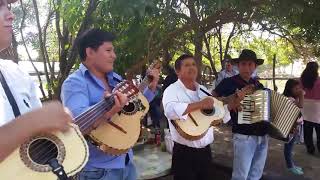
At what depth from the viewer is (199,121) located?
12.5 ft

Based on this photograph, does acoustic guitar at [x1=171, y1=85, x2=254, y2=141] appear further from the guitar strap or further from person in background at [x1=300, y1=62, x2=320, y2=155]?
person in background at [x1=300, y1=62, x2=320, y2=155]

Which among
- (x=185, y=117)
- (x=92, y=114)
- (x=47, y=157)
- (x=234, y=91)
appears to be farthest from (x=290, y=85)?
(x=47, y=157)

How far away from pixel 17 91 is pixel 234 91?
10.6 feet

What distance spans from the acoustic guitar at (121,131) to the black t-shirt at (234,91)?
169 centimetres

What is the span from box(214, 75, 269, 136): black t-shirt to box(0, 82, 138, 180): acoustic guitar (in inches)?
120

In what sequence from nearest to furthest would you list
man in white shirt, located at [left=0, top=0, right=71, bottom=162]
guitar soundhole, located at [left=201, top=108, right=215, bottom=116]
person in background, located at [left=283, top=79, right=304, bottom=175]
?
man in white shirt, located at [left=0, top=0, right=71, bottom=162]
guitar soundhole, located at [left=201, top=108, right=215, bottom=116]
person in background, located at [left=283, top=79, right=304, bottom=175]

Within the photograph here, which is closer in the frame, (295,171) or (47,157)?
(47,157)

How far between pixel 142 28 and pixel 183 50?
437 centimetres

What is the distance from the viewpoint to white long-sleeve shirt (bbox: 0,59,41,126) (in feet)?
4.10

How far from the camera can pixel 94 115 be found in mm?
2246

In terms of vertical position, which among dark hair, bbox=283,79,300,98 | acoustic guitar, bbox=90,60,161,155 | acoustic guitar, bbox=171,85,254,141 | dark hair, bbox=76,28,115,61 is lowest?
dark hair, bbox=283,79,300,98

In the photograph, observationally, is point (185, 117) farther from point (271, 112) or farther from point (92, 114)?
point (92, 114)

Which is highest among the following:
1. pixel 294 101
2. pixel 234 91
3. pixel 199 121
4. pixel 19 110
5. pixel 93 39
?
pixel 93 39

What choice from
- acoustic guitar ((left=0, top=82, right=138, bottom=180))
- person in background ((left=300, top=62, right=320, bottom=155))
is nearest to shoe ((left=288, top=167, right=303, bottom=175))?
person in background ((left=300, top=62, right=320, bottom=155))
